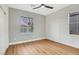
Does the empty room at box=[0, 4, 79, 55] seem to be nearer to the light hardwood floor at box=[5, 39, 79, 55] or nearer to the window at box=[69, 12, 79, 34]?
the window at box=[69, 12, 79, 34]

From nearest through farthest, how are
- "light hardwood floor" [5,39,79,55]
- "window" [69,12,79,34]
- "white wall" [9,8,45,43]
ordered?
"light hardwood floor" [5,39,79,55] < "window" [69,12,79,34] < "white wall" [9,8,45,43]

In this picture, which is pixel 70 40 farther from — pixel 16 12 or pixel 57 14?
pixel 16 12

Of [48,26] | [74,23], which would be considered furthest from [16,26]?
[74,23]

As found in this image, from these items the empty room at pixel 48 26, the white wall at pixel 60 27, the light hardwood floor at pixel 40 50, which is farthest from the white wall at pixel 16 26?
the light hardwood floor at pixel 40 50

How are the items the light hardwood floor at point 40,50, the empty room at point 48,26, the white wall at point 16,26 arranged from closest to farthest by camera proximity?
1. the light hardwood floor at point 40,50
2. the empty room at point 48,26
3. the white wall at point 16,26

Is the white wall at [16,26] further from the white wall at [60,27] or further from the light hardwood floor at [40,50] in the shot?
the light hardwood floor at [40,50]

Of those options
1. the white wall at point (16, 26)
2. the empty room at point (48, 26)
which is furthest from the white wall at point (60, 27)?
the white wall at point (16, 26)

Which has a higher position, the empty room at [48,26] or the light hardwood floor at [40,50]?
the empty room at [48,26]

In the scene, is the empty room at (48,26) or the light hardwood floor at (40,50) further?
the empty room at (48,26)

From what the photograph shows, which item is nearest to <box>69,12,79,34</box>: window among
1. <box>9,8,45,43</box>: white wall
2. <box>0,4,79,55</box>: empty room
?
<box>0,4,79,55</box>: empty room

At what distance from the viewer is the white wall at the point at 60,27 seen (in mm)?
3242

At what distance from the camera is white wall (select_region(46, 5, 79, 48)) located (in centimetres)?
324

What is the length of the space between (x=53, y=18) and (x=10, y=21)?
1.71 m

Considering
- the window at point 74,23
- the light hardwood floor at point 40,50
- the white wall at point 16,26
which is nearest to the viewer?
the light hardwood floor at point 40,50
